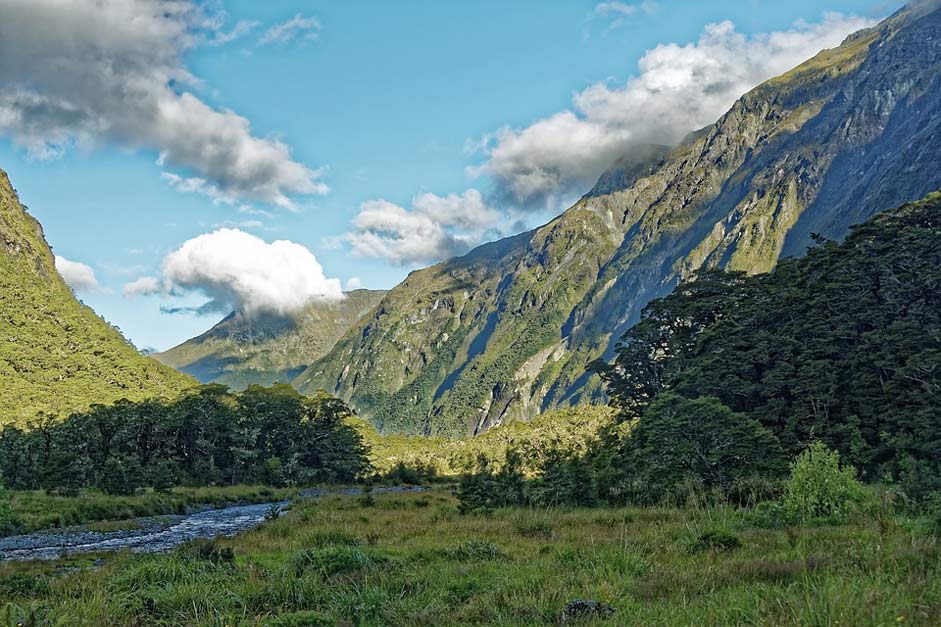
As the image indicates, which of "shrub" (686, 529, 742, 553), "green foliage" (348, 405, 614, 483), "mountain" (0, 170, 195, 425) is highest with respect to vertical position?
"mountain" (0, 170, 195, 425)

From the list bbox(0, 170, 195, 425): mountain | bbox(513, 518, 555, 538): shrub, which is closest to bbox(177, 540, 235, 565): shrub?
bbox(513, 518, 555, 538): shrub

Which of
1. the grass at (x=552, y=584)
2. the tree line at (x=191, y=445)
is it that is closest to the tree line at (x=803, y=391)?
the grass at (x=552, y=584)

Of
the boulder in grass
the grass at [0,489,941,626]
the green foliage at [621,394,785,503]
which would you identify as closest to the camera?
the grass at [0,489,941,626]

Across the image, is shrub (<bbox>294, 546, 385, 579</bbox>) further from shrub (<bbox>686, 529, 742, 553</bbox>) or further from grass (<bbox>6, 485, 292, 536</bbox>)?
grass (<bbox>6, 485, 292, 536</bbox>)

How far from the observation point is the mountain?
111m

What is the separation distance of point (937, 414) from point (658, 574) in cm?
2757

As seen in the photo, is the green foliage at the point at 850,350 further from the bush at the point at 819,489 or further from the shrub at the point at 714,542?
the shrub at the point at 714,542

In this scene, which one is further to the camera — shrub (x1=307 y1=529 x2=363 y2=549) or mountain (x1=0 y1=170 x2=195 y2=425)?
mountain (x1=0 y1=170 x2=195 y2=425)

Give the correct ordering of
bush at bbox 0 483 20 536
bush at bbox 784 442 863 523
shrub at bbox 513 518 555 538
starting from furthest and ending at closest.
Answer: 1. bush at bbox 0 483 20 536
2. shrub at bbox 513 518 555 538
3. bush at bbox 784 442 863 523

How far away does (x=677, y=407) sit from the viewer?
96.9 feet

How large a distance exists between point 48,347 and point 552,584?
538ft

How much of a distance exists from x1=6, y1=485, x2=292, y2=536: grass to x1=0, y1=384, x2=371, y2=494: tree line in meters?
4.06

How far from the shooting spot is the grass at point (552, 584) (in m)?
6.39

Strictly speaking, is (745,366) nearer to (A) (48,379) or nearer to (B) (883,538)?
(B) (883,538)
